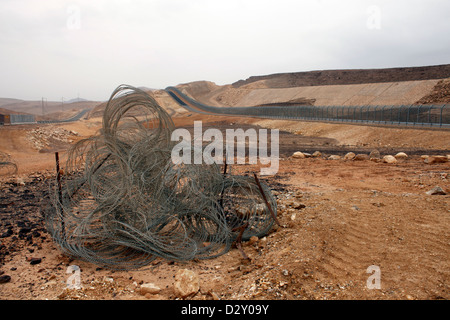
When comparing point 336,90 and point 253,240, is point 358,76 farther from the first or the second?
point 253,240

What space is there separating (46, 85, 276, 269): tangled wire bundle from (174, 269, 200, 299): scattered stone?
0.93m

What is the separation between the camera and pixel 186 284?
18.7ft

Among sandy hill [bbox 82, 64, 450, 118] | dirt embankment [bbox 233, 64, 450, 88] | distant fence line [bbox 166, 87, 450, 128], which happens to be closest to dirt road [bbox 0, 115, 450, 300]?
distant fence line [bbox 166, 87, 450, 128]

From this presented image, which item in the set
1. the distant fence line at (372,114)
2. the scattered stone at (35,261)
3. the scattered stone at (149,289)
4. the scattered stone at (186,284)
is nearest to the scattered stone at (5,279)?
the scattered stone at (35,261)

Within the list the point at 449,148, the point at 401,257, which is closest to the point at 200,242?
the point at 401,257

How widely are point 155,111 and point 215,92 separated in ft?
334

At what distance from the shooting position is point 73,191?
8820mm

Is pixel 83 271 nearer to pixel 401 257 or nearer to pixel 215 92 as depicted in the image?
pixel 401 257

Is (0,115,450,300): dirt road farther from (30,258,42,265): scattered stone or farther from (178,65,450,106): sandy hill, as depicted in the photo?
(178,65,450,106): sandy hill

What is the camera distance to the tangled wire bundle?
Result: 7.00 meters

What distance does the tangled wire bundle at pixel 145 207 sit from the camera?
7.00 meters

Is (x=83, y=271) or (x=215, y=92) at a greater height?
(x=215, y=92)

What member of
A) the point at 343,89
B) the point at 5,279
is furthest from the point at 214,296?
the point at 343,89

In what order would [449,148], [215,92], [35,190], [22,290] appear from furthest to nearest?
[215,92]
[449,148]
[35,190]
[22,290]
